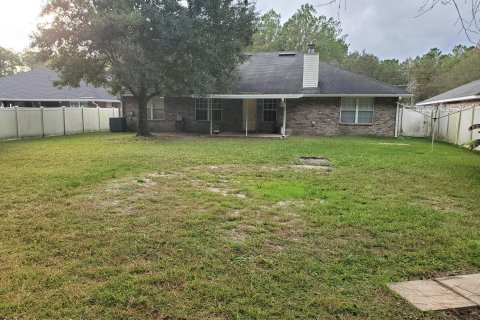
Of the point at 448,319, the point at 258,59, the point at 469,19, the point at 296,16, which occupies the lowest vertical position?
the point at 448,319

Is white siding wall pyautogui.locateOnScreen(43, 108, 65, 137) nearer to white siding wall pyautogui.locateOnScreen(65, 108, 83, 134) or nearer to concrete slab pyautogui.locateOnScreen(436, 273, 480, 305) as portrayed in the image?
white siding wall pyautogui.locateOnScreen(65, 108, 83, 134)

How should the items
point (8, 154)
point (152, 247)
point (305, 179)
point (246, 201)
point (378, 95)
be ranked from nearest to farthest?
1. point (152, 247)
2. point (246, 201)
3. point (305, 179)
4. point (8, 154)
5. point (378, 95)

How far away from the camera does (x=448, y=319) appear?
2367mm

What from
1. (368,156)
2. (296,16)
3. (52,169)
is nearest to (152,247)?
(52,169)

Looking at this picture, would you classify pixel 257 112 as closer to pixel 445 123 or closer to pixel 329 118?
pixel 329 118

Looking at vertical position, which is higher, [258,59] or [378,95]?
[258,59]

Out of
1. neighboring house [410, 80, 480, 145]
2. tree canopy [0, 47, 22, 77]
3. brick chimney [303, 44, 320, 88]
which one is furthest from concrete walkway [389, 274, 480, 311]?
tree canopy [0, 47, 22, 77]

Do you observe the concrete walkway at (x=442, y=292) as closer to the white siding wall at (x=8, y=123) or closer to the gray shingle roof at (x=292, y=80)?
the gray shingle roof at (x=292, y=80)

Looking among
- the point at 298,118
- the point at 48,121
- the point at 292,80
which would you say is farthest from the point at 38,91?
the point at 298,118

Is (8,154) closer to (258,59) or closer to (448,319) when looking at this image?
(448,319)

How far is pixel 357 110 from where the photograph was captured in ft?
58.0

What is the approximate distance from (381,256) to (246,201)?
7.57ft

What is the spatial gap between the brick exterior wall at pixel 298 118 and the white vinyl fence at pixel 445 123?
5.83ft

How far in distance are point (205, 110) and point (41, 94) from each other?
12.4m
